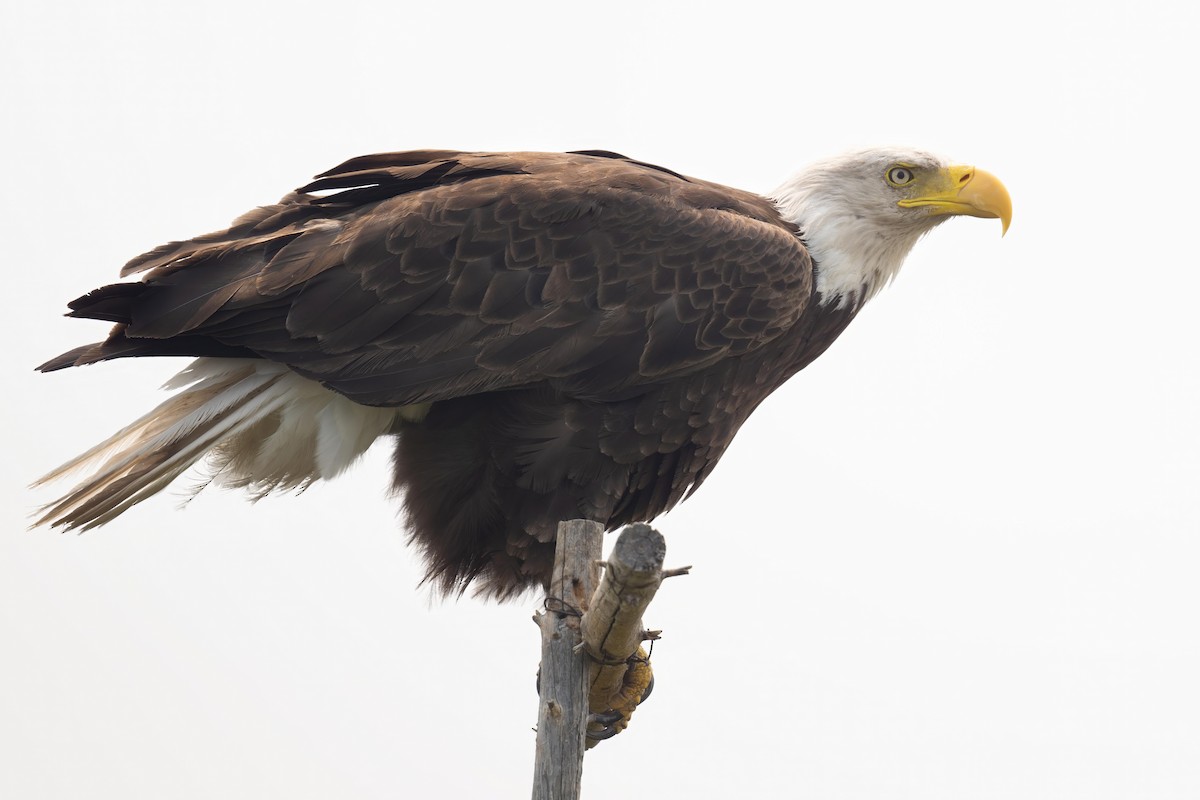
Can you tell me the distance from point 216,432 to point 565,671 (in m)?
1.83

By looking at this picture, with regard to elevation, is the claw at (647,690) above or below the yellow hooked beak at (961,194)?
below

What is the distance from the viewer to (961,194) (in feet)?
20.0

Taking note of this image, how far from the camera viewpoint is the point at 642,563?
154 inches

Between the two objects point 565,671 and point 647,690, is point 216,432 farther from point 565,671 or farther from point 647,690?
point 647,690

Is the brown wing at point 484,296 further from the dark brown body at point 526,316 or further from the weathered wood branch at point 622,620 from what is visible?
the weathered wood branch at point 622,620

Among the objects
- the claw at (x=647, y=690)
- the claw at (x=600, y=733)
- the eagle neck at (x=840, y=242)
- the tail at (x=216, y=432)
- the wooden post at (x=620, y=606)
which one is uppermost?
the eagle neck at (x=840, y=242)

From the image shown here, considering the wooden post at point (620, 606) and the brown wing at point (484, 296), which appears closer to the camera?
the wooden post at point (620, 606)

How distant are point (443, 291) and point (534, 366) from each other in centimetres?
47

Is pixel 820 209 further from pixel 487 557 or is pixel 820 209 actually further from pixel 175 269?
pixel 175 269

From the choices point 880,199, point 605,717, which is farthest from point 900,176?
point 605,717

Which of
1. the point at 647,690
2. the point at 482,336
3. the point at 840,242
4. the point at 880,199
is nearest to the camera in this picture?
the point at 482,336

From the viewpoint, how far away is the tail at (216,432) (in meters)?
5.49

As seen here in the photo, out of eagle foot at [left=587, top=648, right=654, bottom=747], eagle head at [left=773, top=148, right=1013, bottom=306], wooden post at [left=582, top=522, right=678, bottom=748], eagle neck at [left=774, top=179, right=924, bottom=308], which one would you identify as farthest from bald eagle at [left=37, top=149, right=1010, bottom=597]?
wooden post at [left=582, top=522, right=678, bottom=748]

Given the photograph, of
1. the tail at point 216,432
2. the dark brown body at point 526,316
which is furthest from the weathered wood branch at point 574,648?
the tail at point 216,432
